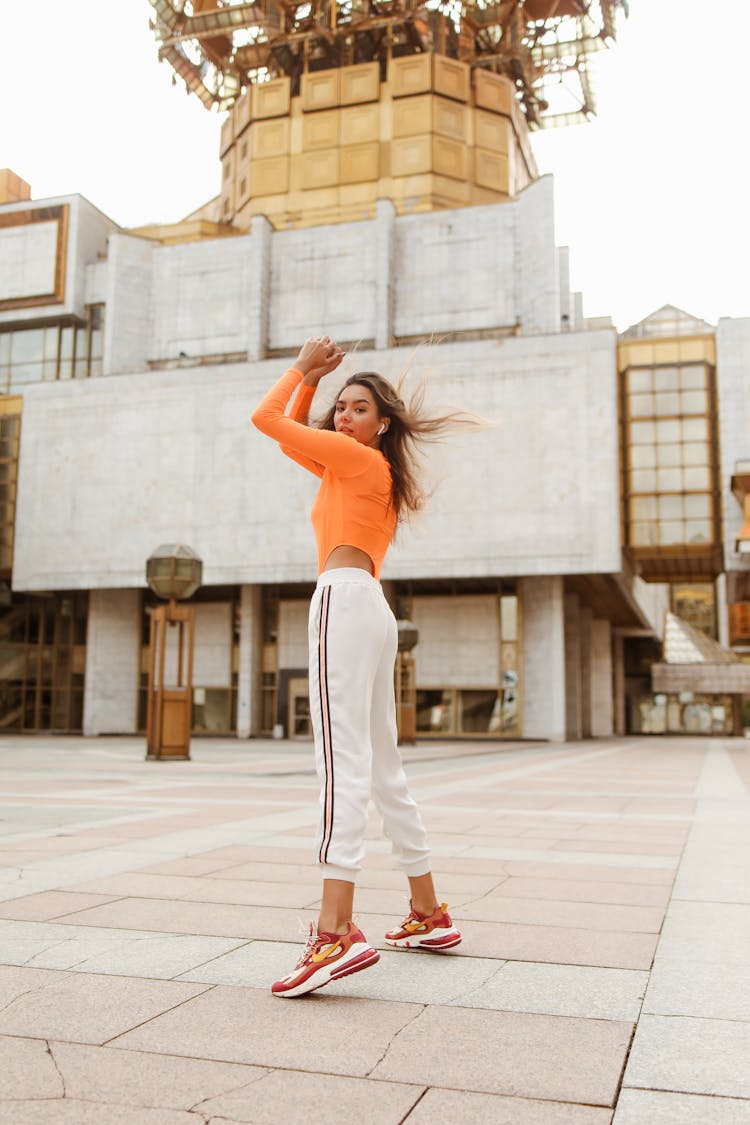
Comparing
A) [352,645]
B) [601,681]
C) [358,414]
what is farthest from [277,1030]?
[601,681]

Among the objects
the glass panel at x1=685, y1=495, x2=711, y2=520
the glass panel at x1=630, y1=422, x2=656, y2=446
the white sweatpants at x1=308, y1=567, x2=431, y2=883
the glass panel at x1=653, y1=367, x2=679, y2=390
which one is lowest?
the white sweatpants at x1=308, y1=567, x2=431, y2=883

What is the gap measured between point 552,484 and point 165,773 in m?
24.1

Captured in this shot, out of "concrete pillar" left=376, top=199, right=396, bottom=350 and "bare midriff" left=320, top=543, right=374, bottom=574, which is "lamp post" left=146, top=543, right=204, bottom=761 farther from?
"concrete pillar" left=376, top=199, right=396, bottom=350

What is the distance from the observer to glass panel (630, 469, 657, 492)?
123ft

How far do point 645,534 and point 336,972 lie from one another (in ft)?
117

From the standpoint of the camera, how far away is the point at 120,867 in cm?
527

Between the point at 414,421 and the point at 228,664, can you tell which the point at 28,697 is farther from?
the point at 414,421

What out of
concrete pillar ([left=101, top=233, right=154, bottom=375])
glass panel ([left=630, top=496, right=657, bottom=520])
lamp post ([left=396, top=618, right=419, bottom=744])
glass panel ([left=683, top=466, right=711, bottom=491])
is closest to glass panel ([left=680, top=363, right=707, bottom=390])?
glass panel ([left=683, top=466, right=711, bottom=491])

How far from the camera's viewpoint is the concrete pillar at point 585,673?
46.4m

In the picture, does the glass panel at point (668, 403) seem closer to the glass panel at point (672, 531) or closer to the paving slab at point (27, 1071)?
the glass panel at point (672, 531)

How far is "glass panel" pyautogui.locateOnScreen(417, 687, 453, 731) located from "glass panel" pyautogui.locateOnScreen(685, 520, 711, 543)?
10.4m

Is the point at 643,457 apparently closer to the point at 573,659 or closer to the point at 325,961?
the point at 573,659

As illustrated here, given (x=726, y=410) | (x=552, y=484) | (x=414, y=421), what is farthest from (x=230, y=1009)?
(x=726, y=410)

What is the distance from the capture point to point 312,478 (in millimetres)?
39656
